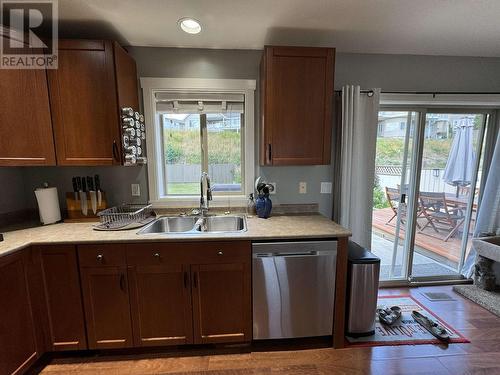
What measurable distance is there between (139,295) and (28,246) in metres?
0.77

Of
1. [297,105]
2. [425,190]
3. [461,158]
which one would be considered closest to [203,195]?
[297,105]

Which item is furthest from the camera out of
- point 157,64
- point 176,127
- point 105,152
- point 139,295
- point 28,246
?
point 176,127

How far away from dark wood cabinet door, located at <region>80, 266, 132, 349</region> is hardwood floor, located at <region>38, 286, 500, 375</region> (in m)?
0.16

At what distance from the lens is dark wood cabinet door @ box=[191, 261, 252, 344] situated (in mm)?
1688

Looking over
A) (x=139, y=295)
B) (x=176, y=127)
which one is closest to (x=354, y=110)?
(x=176, y=127)

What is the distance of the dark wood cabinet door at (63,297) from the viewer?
62.8 inches

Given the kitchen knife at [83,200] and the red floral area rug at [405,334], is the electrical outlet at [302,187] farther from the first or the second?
the kitchen knife at [83,200]

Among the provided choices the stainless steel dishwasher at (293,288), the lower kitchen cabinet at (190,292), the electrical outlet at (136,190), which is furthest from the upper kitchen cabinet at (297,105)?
the electrical outlet at (136,190)

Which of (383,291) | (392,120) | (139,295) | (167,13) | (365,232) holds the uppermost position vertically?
(167,13)

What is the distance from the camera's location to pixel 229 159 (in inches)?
94.0

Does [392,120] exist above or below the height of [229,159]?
above

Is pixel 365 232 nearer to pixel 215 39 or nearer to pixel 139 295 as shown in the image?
pixel 139 295

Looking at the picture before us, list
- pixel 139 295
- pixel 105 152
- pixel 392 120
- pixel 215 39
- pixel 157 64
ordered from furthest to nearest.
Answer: pixel 392 120
pixel 157 64
pixel 215 39
pixel 105 152
pixel 139 295

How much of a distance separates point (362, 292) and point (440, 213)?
1677 millimetres
